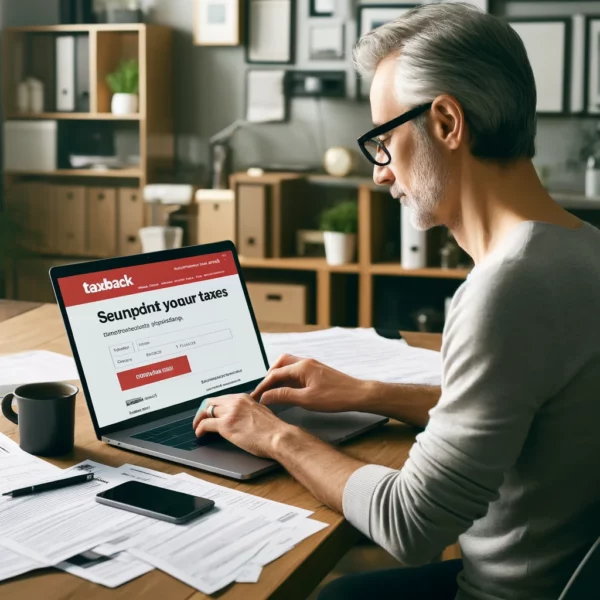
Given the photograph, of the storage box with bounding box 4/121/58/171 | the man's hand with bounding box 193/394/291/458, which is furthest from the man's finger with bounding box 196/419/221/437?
the storage box with bounding box 4/121/58/171

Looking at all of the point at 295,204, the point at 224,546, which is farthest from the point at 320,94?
the point at 224,546

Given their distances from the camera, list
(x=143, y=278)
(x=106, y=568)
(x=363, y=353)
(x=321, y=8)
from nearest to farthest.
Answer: (x=106, y=568) < (x=143, y=278) < (x=363, y=353) < (x=321, y=8)

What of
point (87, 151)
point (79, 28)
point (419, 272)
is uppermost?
point (79, 28)

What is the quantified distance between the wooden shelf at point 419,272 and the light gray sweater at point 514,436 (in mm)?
2736

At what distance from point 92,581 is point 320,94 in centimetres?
356

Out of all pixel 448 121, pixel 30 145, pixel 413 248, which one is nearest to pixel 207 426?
pixel 448 121

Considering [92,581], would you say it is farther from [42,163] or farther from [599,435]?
[42,163]

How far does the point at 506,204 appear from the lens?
1.15 m

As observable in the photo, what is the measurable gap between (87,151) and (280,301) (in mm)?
1349

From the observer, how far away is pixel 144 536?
1.03 m

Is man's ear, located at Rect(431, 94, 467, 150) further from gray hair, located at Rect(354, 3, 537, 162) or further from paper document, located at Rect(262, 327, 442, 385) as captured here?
paper document, located at Rect(262, 327, 442, 385)

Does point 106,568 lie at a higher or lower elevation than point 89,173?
lower

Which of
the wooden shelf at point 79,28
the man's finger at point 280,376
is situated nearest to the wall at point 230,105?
the wooden shelf at point 79,28

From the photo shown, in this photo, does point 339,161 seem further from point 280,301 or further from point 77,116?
point 77,116
